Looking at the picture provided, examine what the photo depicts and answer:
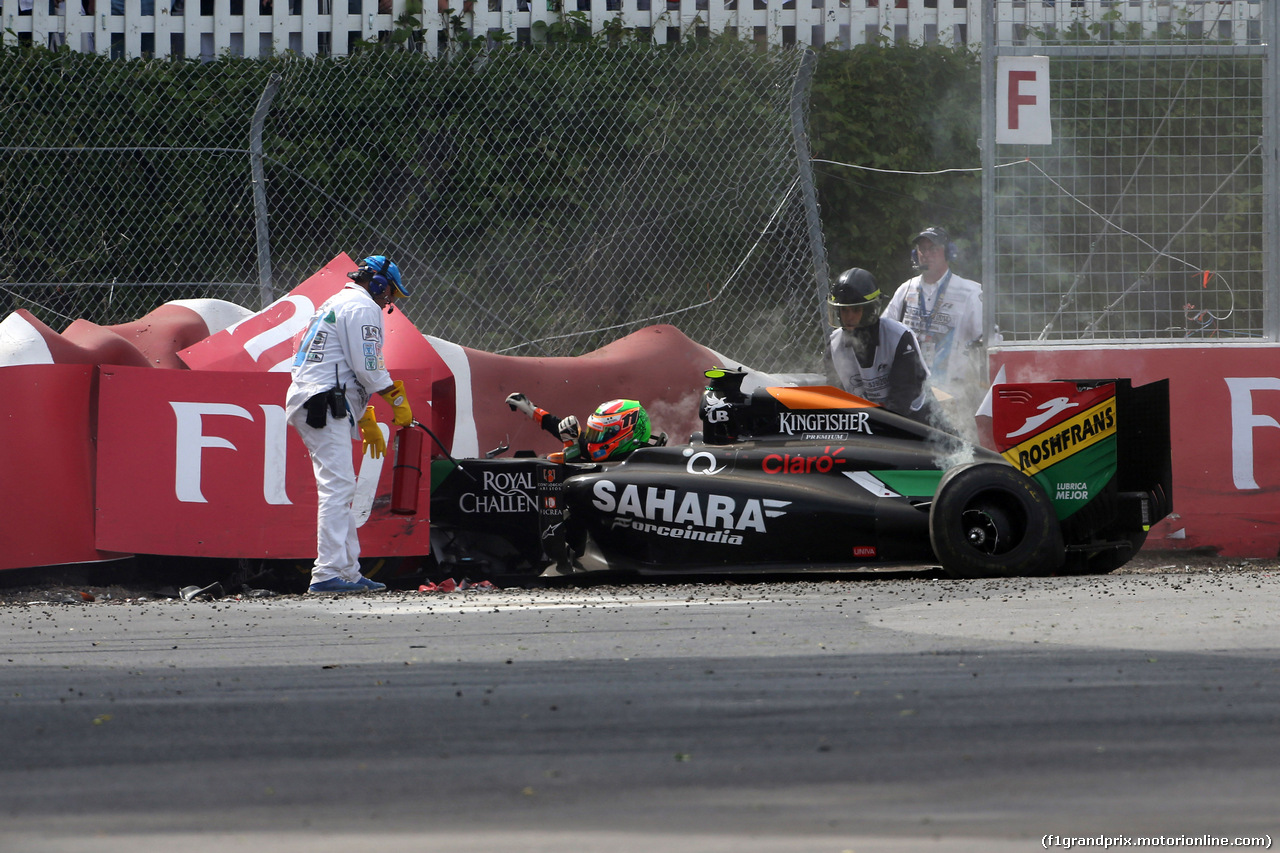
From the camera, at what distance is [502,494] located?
682 centimetres

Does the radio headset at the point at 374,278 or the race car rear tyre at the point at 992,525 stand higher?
the radio headset at the point at 374,278

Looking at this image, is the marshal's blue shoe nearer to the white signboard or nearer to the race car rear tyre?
the race car rear tyre

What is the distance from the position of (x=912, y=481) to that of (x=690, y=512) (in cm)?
99

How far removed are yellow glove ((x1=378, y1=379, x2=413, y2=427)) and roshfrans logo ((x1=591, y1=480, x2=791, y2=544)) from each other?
3.54 ft

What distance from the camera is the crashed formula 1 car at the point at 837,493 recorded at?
20.5 ft

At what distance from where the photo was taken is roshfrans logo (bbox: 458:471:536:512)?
6.77 metres

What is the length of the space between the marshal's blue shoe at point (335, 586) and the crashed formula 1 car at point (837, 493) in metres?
0.55

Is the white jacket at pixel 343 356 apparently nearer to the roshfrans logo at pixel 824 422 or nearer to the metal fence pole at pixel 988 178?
the roshfrans logo at pixel 824 422

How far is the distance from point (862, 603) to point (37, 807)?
3.41m

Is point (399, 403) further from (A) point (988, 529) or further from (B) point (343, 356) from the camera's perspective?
(A) point (988, 529)

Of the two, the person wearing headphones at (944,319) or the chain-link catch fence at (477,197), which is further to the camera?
the chain-link catch fence at (477,197)

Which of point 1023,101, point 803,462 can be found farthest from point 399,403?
point 1023,101

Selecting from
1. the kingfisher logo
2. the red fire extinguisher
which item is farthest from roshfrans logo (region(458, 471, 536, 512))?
the kingfisher logo

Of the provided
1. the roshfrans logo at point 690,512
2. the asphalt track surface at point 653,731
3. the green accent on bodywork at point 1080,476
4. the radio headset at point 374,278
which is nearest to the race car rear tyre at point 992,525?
the green accent on bodywork at point 1080,476
